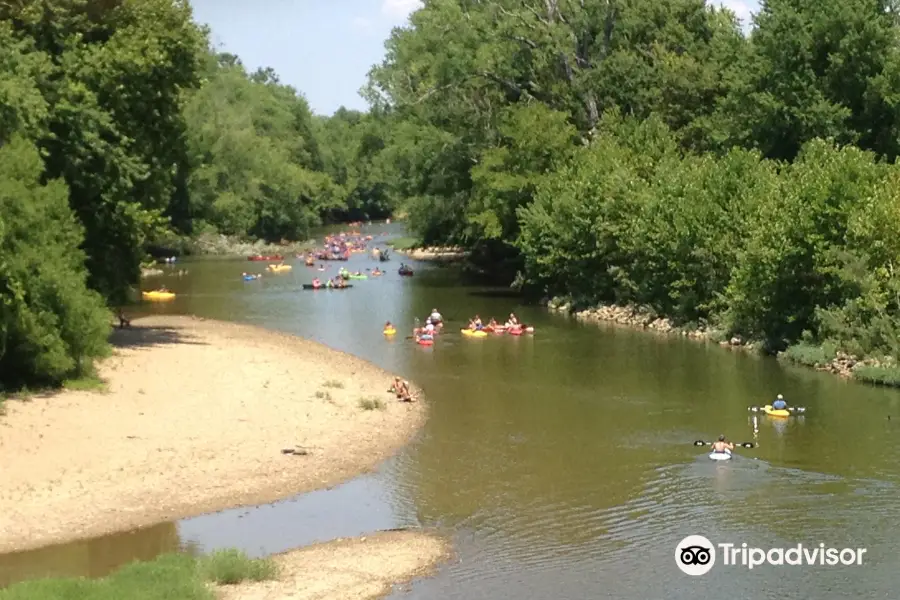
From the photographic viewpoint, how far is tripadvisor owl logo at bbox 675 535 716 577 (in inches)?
845

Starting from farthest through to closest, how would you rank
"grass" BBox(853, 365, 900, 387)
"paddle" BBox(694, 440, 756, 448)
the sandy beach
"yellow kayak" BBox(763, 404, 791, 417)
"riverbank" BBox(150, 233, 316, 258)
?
"riverbank" BBox(150, 233, 316, 258) → "grass" BBox(853, 365, 900, 387) → "yellow kayak" BBox(763, 404, 791, 417) → "paddle" BBox(694, 440, 756, 448) → the sandy beach

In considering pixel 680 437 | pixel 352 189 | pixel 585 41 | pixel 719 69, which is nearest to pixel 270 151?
pixel 352 189

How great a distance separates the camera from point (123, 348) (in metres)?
40.1

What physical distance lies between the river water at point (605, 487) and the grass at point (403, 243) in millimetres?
58077

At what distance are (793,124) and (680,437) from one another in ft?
95.0

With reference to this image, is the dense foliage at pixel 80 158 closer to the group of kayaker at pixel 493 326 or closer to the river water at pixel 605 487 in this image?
the river water at pixel 605 487

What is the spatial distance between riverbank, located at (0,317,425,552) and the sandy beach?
3556mm

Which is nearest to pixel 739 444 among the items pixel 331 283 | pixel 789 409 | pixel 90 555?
pixel 789 409

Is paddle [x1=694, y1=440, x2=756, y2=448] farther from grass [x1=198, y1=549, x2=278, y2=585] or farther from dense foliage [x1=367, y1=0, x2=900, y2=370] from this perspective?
grass [x1=198, y1=549, x2=278, y2=585]

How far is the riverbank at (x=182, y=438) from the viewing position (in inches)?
955

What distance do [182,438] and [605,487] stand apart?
398 inches

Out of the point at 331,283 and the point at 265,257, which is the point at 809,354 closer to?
the point at 331,283

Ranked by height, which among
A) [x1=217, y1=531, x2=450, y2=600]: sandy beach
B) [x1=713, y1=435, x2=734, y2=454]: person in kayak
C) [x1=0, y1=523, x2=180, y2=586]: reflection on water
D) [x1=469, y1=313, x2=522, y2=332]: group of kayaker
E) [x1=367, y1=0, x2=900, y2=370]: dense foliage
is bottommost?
[x1=217, y1=531, x2=450, y2=600]: sandy beach

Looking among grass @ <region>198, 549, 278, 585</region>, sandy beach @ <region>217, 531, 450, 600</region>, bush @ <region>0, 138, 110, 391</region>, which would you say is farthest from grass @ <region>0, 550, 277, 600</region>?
bush @ <region>0, 138, 110, 391</region>
